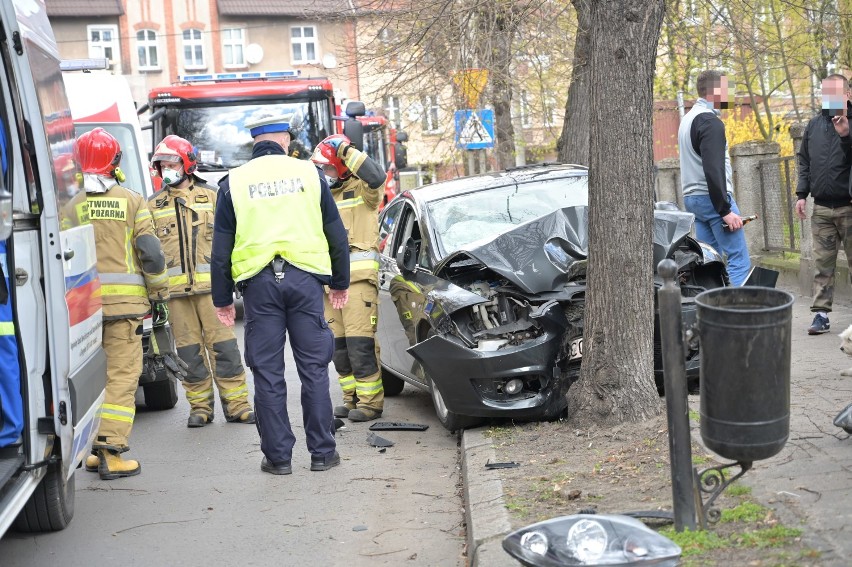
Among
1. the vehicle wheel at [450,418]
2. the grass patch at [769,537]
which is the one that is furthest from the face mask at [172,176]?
the grass patch at [769,537]

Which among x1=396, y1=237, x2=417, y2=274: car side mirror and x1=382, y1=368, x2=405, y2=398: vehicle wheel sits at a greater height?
x1=396, y1=237, x2=417, y2=274: car side mirror

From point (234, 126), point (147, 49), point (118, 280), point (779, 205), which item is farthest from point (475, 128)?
point (147, 49)

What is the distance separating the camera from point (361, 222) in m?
8.20

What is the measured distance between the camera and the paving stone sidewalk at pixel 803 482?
4180mm

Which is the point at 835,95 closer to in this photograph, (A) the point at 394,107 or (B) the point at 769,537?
(B) the point at 769,537

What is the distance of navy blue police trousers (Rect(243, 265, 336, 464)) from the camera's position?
646cm

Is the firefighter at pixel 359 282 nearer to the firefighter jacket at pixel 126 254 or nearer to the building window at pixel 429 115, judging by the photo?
the firefighter jacket at pixel 126 254

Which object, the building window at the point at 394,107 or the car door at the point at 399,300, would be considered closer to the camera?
the car door at the point at 399,300

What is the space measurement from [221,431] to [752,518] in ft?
15.0

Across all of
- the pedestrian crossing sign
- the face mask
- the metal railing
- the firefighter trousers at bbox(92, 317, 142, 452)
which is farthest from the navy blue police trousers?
the pedestrian crossing sign

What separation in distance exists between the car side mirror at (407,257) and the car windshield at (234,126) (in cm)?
802

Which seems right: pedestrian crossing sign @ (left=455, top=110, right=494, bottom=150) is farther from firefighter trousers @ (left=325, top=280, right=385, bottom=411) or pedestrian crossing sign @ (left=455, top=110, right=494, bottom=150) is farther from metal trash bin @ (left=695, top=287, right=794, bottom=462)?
metal trash bin @ (left=695, top=287, right=794, bottom=462)

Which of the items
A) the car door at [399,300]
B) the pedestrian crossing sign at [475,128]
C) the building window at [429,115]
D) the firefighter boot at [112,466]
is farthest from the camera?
the building window at [429,115]

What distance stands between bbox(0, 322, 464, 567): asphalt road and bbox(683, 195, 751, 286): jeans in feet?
9.07
